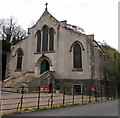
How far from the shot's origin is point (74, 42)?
2259 cm

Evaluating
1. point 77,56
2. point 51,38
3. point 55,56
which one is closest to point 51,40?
point 51,38

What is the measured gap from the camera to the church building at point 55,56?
69.6 feet

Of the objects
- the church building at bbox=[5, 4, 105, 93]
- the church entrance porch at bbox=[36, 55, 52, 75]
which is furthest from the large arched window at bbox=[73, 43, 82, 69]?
the church entrance porch at bbox=[36, 55, 52, 75]

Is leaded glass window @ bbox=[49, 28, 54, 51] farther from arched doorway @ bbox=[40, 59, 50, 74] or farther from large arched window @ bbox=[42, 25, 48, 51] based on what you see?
arched doorway @ bbox=[40, 59, 50, 74]

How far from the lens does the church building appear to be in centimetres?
2120

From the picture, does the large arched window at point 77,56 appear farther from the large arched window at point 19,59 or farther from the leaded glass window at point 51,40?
the large arched window at point 19,59

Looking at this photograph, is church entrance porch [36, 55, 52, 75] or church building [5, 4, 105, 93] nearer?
church building [5, 4, 105, 93]

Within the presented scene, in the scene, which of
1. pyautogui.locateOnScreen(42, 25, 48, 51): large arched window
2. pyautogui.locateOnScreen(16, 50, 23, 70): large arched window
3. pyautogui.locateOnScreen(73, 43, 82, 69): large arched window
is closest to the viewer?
pyautogui.locateOnScreen(73, 43, 82, 69): large arched window

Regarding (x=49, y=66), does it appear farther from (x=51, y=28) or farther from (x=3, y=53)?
(x=3, y=53)

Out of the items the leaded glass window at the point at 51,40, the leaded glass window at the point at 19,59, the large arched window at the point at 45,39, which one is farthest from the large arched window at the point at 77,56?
the leaded glass window at the point at 19,59

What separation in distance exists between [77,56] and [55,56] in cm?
374

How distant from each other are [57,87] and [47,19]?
12.3 meters

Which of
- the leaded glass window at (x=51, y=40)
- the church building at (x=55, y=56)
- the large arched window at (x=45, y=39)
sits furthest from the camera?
the large arched window at (x=45, y=39)

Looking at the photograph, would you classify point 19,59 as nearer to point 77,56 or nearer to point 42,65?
point 42,65
